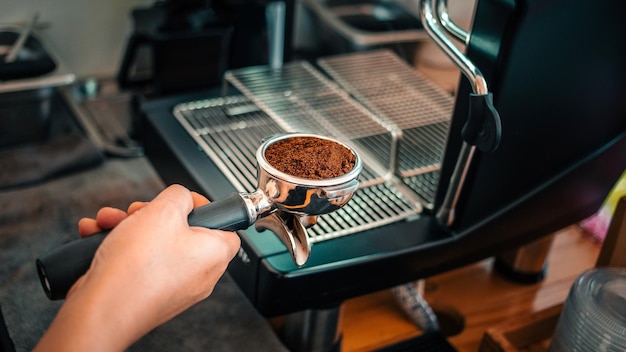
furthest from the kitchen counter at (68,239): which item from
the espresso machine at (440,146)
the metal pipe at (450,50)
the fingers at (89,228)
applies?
the metal pipe at (450,50)

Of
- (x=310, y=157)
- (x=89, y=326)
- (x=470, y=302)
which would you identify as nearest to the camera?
(x=89, y=326)

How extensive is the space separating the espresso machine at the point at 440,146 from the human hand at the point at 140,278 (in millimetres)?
169

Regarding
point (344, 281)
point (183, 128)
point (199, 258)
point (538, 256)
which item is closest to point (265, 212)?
point (199, 258)

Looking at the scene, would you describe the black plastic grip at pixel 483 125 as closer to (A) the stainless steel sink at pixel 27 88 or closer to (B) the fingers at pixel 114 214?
(B) the fingers at pixel 114 214

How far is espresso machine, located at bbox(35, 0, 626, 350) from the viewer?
2.01 ft

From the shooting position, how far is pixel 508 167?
69 centimetres

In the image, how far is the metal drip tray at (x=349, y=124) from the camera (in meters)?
0.74

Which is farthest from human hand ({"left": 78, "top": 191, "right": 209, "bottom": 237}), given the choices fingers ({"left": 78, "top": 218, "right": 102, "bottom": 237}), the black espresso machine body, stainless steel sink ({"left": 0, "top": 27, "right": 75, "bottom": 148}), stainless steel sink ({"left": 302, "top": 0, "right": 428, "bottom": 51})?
stainless steel sink ({"left": 302, "top": 0, "right": 428, "bottom": 51})

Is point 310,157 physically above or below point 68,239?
above

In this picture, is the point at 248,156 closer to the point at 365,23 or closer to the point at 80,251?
the point at 80,251

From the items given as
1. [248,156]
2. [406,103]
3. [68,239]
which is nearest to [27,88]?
[68,239]

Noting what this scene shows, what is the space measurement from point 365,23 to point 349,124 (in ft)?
1.62

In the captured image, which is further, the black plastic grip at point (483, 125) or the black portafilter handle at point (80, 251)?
the black plastic grip at point (483, 125)

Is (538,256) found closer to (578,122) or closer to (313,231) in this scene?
(578,122)
